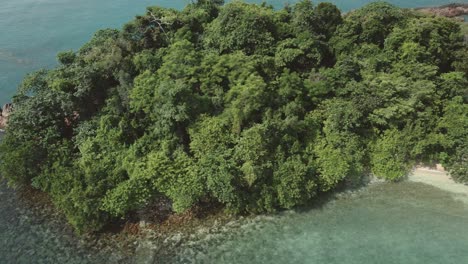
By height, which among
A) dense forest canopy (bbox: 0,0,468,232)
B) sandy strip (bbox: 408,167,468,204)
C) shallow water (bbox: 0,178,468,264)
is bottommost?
shallow water (bbox: 0,178,468,264)

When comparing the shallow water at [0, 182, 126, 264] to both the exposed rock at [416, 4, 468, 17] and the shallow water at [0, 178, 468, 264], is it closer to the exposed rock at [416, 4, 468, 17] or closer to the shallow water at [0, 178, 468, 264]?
the shallow water at [0, 178, 468, 264]

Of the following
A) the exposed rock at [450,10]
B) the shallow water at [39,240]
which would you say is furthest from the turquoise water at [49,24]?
the shallow water at [39,240]

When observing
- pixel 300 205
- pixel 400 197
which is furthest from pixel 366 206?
pixel 300 205

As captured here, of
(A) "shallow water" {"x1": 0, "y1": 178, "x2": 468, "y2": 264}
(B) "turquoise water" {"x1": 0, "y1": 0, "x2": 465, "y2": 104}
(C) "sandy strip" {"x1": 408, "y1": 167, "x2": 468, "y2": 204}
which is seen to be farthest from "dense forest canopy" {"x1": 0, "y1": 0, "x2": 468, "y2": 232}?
(B) "turquoise water" {"x1": 0, "y1": 0, "x2": 465, "y2": 104}

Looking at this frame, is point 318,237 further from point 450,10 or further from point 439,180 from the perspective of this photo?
point 450,10

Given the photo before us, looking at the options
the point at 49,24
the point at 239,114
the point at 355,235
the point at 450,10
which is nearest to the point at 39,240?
the point at 239,114

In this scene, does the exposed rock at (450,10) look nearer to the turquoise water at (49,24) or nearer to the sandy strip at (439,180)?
the turquoise water at (49,24)
